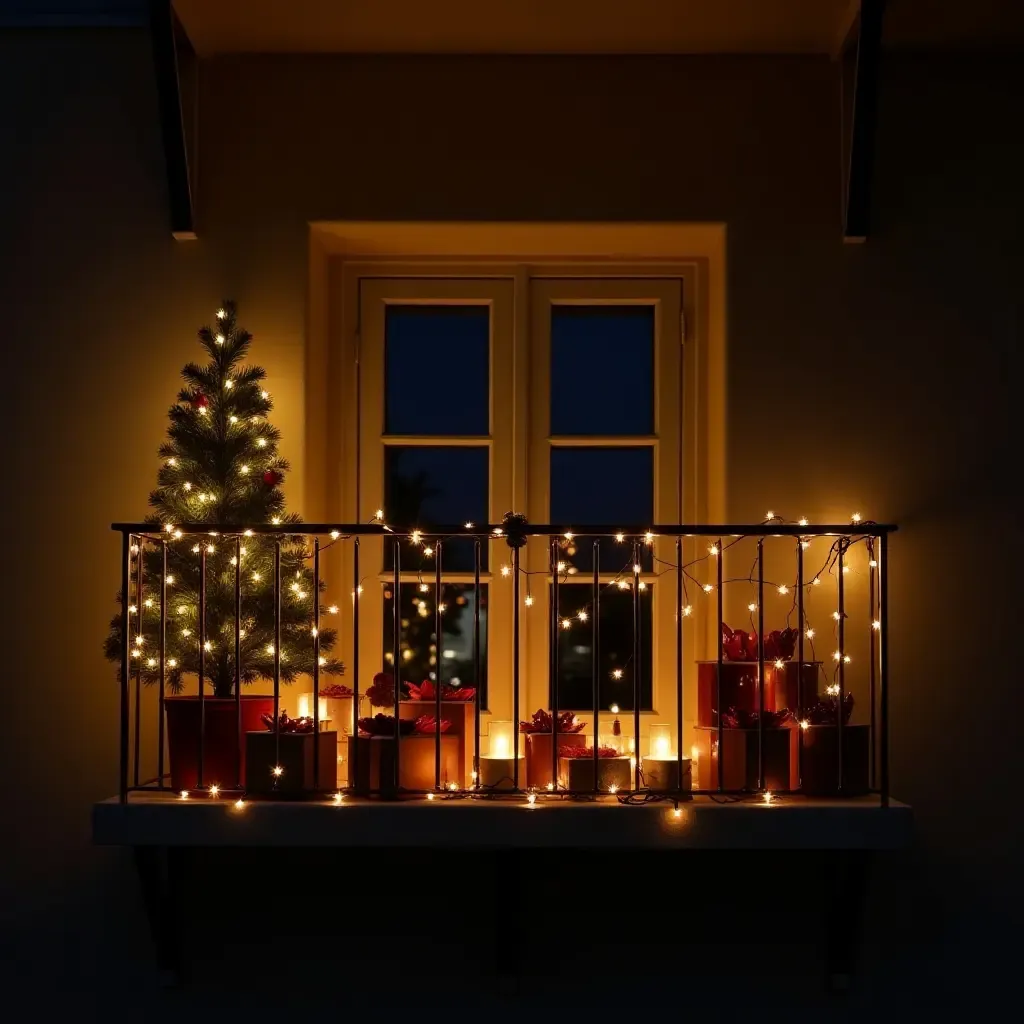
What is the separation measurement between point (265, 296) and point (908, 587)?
2.41m

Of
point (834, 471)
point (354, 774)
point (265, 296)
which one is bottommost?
point (354, 774)

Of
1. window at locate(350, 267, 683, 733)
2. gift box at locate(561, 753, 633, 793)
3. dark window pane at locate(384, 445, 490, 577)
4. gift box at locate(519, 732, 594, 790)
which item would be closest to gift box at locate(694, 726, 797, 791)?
gift box at locate(561, 753, 633, 793)

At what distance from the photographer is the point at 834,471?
472 centimetres

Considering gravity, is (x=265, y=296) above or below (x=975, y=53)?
below

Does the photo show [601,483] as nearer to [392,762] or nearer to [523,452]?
[523,452]

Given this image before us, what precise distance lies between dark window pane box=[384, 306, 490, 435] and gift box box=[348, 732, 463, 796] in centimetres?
133

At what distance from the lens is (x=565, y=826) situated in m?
4.04

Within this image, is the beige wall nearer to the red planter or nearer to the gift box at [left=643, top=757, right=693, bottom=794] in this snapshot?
the red planter

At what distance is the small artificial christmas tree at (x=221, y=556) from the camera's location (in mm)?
4305

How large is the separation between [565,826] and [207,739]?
111 cm

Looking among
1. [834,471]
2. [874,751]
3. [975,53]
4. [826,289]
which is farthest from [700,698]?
[975,53]

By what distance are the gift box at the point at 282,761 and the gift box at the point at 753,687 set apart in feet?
3.92

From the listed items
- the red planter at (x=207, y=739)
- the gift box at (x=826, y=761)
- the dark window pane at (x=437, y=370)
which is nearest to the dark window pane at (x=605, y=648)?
the dark window pane at (x=437, y=370)

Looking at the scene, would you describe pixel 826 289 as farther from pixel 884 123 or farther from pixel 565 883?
pixel 565 883
